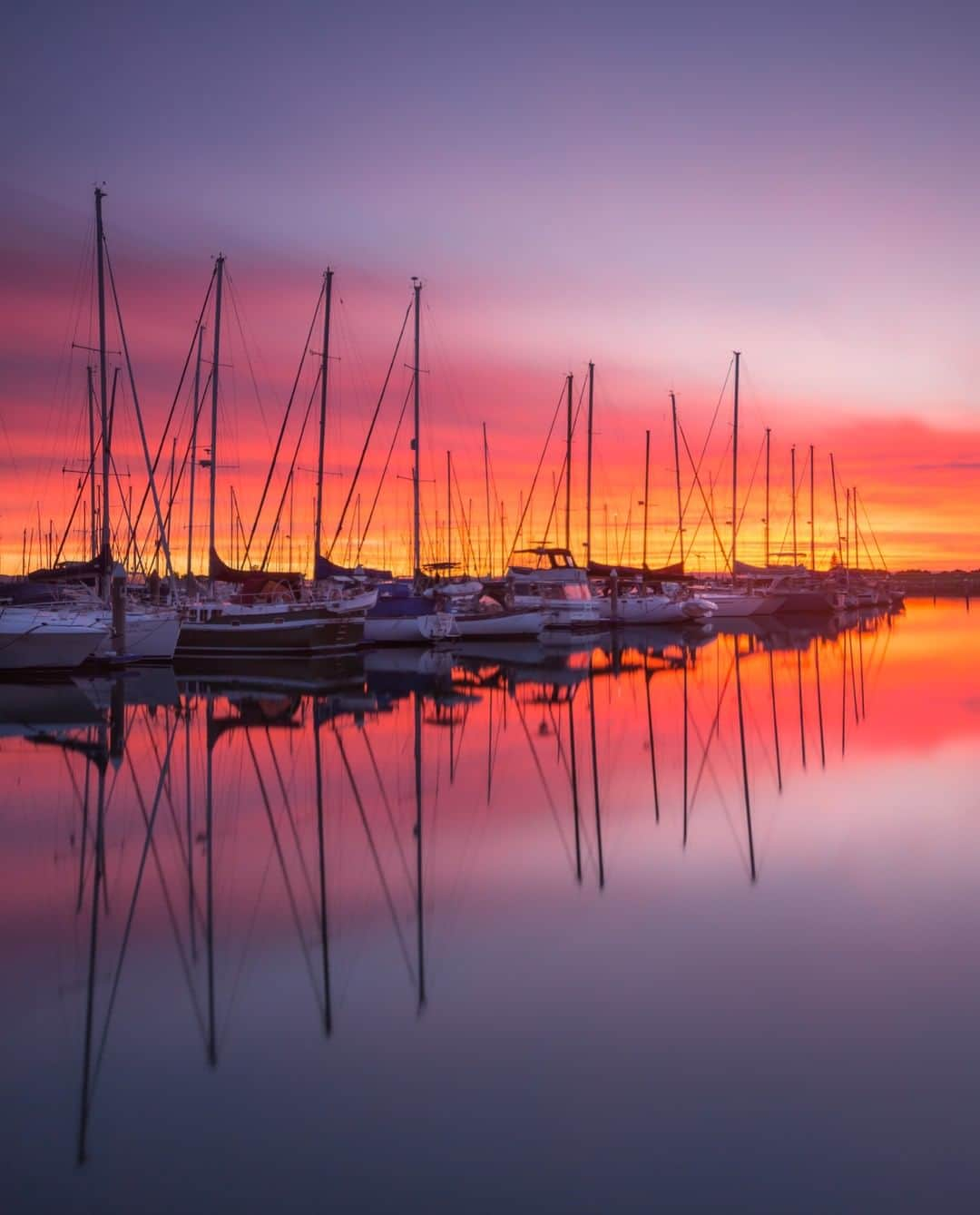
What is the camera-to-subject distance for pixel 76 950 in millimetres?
8234

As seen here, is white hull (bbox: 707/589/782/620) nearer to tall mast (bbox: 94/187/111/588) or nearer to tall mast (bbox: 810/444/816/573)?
tall mast (bbox: 810/444/816/573)

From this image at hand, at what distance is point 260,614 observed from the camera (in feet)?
A: 114

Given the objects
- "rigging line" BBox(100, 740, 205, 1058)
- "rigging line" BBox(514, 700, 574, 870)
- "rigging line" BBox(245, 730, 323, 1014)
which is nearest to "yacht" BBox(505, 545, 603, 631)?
"rigging line" BBox(514, 700, 574, 870)

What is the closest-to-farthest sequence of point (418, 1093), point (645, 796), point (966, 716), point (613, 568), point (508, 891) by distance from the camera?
point (418, 1093)
point (508, 891)
point (645, 796)
point (966, 716)
point (613, 568)

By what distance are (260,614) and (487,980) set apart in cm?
2822

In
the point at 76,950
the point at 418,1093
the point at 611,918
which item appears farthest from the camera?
the point at 611,918

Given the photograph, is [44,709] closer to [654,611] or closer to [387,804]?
[387,804]

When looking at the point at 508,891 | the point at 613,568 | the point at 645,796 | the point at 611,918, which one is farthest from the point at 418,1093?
the point at 613,568

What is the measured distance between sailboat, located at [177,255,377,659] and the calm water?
17579mm

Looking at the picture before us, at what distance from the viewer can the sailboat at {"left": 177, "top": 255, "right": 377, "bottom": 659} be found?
34.9 metres

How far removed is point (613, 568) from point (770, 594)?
56.3 feet

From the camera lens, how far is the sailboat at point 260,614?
3488 cm

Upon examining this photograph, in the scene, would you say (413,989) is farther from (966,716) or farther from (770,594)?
(770,594)

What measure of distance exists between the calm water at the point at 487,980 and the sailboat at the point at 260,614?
17.6 meters
